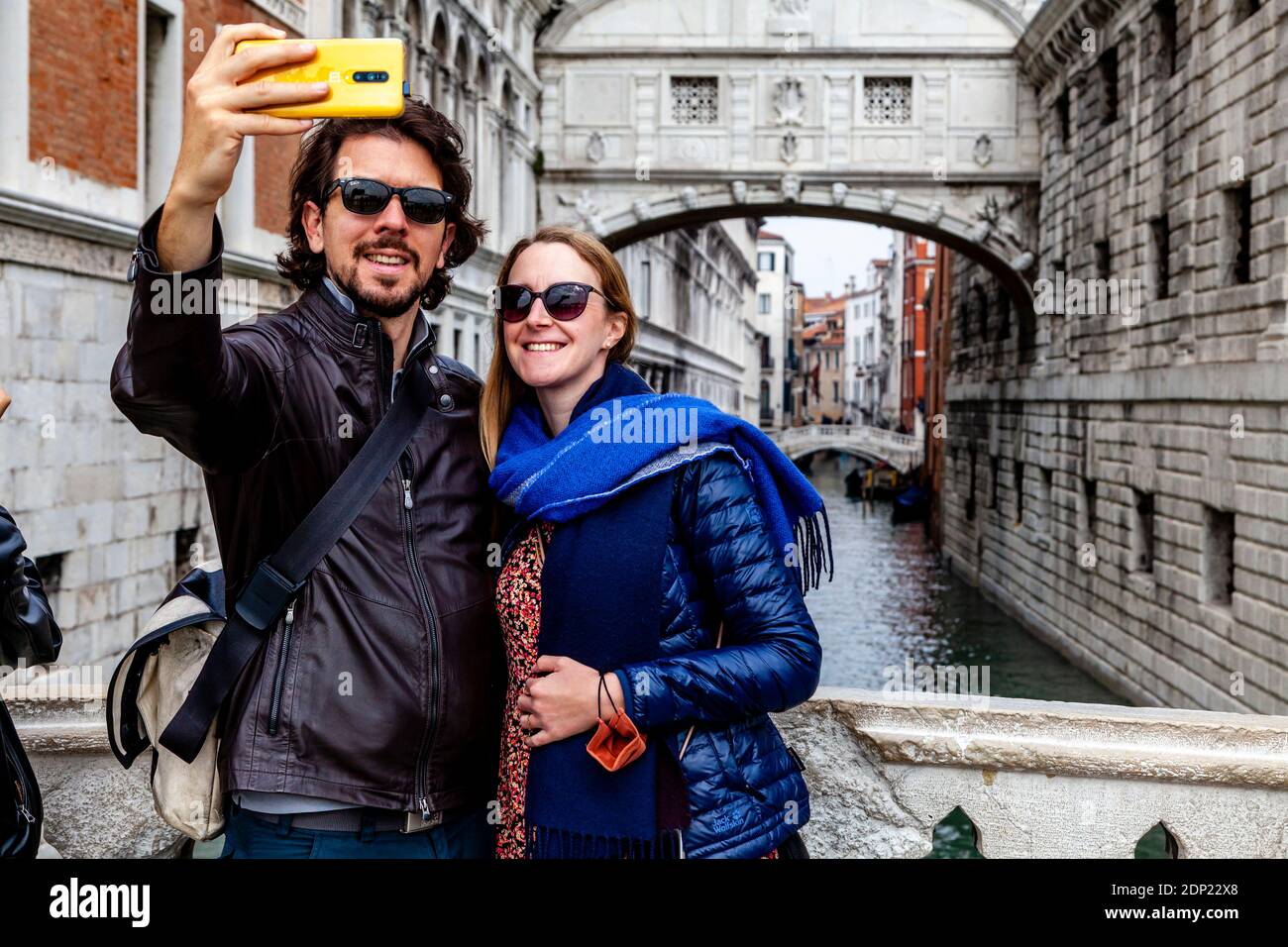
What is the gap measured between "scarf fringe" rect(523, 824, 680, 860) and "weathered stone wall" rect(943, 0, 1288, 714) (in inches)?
343

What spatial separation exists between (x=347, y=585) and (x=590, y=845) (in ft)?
1.65

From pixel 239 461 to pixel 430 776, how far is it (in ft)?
1.73

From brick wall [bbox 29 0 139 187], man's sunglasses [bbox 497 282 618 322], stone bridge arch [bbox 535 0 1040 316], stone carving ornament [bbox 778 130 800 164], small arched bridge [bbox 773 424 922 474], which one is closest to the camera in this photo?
man's sunglasses [bbox 497 282 618 322]

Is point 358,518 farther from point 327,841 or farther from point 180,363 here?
point 327,841

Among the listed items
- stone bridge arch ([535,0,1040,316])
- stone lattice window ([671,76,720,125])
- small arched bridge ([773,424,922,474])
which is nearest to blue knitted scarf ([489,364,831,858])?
stone bridge arch ([535,0,1040,316])

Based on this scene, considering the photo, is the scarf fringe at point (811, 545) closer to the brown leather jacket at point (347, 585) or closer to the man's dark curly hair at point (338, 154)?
the brown leather jacket at point (347, 585)

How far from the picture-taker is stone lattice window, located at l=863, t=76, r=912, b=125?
18.2 metres

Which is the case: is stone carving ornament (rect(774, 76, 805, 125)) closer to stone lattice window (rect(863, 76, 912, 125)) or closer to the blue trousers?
stone lattice window (rect(863, 76, 912, 125))

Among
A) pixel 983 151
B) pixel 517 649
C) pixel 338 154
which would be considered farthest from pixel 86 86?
pixel 983 151

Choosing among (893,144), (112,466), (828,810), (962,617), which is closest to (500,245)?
(893,144)

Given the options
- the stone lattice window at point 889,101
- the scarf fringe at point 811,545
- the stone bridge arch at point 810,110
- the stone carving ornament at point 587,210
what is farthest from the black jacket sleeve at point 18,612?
the stone lattice window at point 889,101

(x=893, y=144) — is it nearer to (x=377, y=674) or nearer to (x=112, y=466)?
(x=112, y=466)

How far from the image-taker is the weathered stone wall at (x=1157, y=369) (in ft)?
32.2

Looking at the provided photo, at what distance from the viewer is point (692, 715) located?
1.72 m
